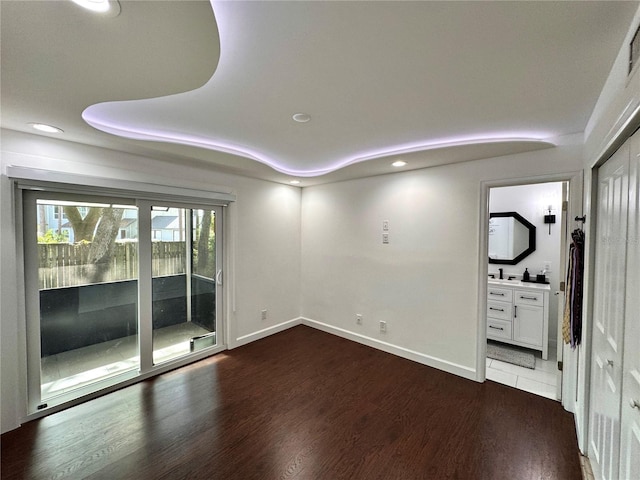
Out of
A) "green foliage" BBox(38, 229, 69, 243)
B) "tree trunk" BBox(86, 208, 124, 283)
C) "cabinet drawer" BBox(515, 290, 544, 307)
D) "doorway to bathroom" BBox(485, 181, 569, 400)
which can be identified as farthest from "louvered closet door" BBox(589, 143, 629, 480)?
"green foliage" BBox(38, 229, 69, 243)

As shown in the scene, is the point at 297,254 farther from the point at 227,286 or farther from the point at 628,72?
the point at 628,72

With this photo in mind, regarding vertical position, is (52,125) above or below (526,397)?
above

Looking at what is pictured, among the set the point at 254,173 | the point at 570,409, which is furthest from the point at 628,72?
the point at 254,173

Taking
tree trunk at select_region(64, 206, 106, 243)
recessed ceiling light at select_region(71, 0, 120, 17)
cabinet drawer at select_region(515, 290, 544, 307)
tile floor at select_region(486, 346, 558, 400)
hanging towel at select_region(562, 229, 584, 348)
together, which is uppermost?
recessed ceiling light at select_region(71, 0, 120, 17)

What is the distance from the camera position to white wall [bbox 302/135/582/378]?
2848 millimetres

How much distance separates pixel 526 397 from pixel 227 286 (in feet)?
11.4

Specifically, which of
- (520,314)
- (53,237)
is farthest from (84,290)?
(520,314)

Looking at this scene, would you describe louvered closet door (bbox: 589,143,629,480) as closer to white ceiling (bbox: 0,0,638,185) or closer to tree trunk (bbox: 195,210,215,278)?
white ceiling (bbox: 0,0,638,185)

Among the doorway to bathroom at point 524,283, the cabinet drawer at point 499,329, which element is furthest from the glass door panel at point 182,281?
the cabinet drawer at point 499,329

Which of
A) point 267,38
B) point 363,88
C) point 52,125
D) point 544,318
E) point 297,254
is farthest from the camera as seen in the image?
point 297,254

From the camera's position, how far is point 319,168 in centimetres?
370

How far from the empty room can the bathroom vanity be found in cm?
3

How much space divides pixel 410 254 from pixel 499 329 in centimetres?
179

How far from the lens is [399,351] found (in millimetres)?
3432
